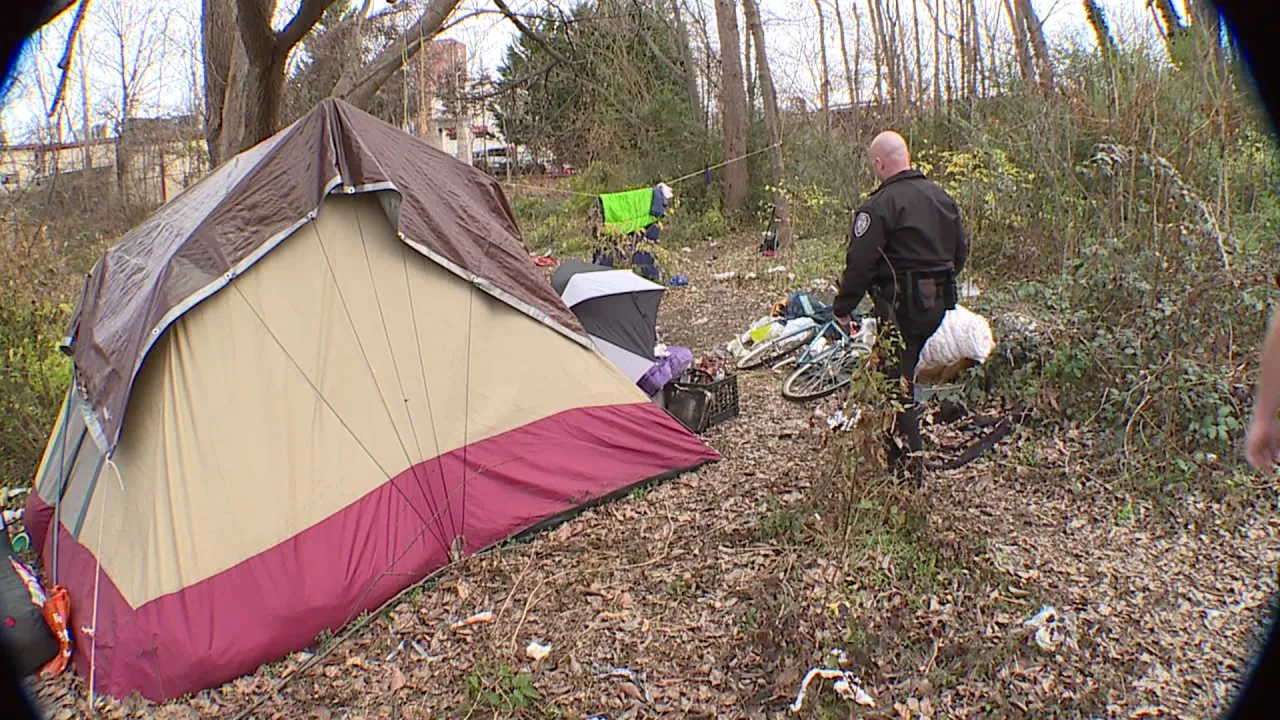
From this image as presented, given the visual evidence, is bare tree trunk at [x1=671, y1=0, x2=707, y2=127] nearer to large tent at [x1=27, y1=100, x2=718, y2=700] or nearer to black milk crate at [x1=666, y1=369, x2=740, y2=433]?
black milk crate at [x1=666, y1=369, x2=740, y2=433]

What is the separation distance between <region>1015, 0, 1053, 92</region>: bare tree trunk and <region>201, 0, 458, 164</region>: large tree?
20.2 ft

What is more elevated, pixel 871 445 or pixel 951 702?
pixel 871 445

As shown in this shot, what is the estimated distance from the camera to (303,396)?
3.76 metres

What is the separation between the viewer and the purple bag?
223 inches

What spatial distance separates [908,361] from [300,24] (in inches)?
162

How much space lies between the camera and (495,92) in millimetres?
20469

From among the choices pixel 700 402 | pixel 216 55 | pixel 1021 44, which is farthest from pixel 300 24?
pixel 1021 44

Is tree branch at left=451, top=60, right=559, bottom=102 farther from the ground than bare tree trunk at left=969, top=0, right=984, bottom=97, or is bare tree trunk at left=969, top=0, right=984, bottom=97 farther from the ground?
tree branch at left=451, top=60, right=559, bottom=102

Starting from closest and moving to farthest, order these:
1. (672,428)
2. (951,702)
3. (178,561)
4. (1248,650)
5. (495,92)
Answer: (951,702), (1248,650), (178,561), (672,428), (495,92)

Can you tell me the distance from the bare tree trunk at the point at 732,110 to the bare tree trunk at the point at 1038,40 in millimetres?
4335

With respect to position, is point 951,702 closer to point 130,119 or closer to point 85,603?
point 85,603

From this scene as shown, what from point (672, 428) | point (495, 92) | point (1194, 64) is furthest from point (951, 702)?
point (495, 92)

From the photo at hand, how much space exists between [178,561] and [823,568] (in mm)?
2672

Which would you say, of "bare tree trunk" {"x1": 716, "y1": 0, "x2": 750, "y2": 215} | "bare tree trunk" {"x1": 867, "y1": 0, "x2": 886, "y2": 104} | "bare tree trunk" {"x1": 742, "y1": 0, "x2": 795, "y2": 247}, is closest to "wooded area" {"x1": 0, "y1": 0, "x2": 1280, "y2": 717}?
"bare tree trunk" {"x1": 742, "y1": 0, "x2": 795, "y2": 247}
